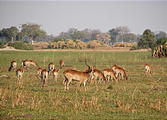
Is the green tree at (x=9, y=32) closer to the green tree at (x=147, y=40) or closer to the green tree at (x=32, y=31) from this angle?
the green tree at (x=32, y=31)

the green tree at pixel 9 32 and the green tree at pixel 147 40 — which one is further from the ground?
the green tree at pixel 9 32

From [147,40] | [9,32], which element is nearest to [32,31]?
[9,32]

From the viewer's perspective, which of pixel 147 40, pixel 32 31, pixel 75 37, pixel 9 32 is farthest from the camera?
pixel 75 37

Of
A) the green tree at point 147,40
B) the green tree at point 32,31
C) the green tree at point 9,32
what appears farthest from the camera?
the green tree at point 32,31

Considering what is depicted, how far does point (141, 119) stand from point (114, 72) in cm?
1047

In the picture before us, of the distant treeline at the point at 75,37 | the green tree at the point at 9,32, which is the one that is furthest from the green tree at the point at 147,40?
the green tree at the point at 9,32

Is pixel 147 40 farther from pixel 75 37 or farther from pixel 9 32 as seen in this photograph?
pixel 75 37

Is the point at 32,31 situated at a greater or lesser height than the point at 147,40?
greater

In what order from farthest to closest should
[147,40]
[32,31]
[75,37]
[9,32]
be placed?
[75,37] < [32,31] < [9,32] < [147,40]

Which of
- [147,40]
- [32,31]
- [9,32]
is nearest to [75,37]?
[32,31]

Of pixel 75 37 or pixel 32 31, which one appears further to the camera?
pixel 75 37

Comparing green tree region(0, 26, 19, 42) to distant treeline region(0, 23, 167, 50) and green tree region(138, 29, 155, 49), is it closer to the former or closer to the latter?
distant treeline region(0, 23, 167, 50)

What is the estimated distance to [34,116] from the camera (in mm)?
8773

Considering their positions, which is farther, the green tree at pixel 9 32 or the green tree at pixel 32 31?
the green tree at pixel 32 31
